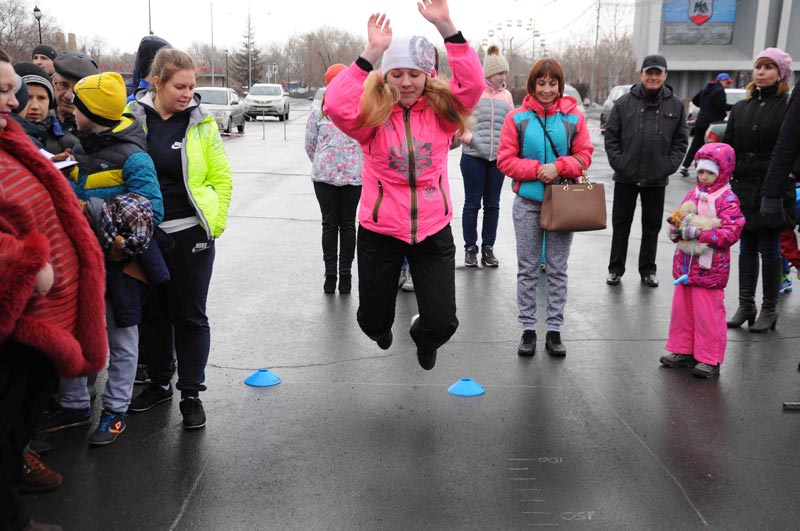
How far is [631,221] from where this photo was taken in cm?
766

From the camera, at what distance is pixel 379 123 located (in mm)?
4113

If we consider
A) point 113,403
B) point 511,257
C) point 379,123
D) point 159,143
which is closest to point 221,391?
point 113,403

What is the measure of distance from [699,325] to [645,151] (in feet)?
8.63

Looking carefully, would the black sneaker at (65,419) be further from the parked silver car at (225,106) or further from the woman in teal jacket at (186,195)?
the parked silver car at (225,106)

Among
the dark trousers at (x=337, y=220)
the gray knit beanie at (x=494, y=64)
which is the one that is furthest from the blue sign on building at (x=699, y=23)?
the dark trousers at (x=337, y=220)

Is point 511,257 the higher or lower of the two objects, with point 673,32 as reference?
lower

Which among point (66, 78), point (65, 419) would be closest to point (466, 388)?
point (65, 419)

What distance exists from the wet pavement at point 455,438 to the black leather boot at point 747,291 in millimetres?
240

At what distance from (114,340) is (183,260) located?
0.54 meters

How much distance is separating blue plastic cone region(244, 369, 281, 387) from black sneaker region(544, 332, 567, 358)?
193 centimetres

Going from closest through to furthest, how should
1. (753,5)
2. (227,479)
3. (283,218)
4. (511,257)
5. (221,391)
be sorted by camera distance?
1. (227,479)
2. (221,391)
3. (511,257)
4. (283,218)
5. (753,5)

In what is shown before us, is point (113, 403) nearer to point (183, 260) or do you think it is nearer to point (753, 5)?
point (183, 260)

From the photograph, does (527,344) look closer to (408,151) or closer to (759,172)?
(408,151)

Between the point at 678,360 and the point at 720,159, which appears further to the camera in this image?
the point at 678,360
